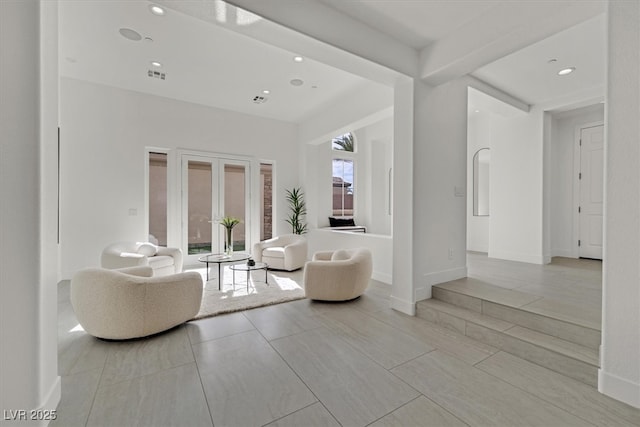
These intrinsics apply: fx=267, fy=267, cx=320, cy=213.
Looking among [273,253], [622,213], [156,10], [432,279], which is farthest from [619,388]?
[156,10]

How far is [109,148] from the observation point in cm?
489

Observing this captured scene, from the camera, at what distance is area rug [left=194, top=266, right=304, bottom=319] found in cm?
329

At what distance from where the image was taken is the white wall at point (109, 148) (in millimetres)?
4586

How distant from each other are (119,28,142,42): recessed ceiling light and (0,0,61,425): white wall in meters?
2.13

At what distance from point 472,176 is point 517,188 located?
1330 mm

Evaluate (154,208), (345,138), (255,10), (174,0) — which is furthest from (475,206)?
(154,208)

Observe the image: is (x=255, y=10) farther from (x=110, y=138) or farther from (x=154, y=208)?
(x=154, y=208)

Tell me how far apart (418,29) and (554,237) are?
5.02 meters

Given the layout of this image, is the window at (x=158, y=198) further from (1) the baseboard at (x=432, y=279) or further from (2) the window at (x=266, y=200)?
(1) the baseboard at (x=432, y=279)

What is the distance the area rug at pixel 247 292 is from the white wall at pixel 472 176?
4.22m

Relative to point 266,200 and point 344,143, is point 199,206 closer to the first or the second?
Result: point 266,200

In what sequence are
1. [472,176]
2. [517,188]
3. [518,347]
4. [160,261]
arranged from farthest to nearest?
[472,176]
[517,188]
[160,261]
[518,347]

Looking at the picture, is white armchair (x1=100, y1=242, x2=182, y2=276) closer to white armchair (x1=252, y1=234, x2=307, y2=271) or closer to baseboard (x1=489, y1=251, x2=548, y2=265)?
white armchair (x1=252, y1=234, x2=307, y2=271)

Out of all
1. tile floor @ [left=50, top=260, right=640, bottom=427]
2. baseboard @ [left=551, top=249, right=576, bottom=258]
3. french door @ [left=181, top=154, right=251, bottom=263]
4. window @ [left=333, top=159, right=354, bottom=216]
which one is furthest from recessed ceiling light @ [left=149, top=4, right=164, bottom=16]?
baseboard @ [left=551, top=249, right=576, bottom=258]
